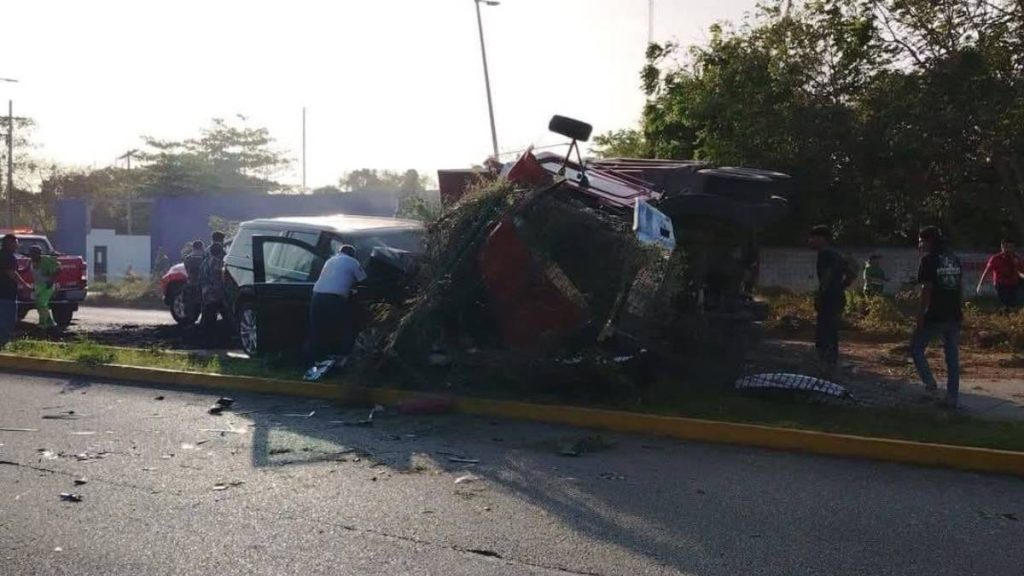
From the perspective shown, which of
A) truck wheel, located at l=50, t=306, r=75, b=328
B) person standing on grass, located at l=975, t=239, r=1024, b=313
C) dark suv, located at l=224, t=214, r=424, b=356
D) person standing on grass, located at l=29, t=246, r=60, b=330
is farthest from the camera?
truck wheel, located at l=50, t=306, r=75, b=328

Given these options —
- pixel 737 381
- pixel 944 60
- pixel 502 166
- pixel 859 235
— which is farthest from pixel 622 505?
pixel 859 235

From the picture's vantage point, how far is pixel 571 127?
9328 millimetres

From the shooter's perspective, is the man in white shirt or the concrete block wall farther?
the concrete block wall

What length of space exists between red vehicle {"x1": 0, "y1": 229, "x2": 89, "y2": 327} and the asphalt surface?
9.44 metres

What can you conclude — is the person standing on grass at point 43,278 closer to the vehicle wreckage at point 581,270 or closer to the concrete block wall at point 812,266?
the vehicle wreckage at point 581,270

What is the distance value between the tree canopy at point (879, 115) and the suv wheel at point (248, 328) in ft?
35.3

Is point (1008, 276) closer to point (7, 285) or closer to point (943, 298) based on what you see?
point (943, 298)

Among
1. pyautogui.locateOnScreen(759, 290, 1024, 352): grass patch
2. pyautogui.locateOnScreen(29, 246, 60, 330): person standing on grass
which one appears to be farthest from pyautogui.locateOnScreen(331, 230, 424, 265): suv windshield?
pyautogui.locateOnScreen(29, 246, 60, 330): person standing on grass

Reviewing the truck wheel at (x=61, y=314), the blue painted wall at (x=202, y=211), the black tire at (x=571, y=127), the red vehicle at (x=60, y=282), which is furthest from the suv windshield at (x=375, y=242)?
the blue painted wall at (x=202, y=211)

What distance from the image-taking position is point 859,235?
70.1 ft

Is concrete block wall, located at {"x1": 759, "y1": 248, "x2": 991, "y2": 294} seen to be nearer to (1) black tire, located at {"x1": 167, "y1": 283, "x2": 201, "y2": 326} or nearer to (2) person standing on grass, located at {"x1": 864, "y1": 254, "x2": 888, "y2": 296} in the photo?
(2) person standing on grass, located at {"x1": 864, "y1": 254, "x2": 888, "y2": 296}

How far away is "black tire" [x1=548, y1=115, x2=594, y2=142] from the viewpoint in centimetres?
927

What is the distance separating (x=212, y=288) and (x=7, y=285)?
2658 millimetres

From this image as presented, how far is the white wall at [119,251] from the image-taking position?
42.8 metres
